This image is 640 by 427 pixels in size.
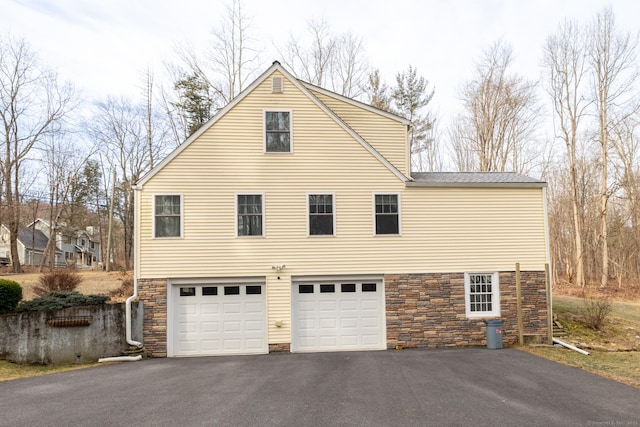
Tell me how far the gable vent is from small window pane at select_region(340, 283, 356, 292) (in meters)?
6.56

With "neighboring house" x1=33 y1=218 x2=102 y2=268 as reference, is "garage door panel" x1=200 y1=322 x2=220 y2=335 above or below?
below

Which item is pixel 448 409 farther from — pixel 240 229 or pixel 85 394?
pixel 240 229

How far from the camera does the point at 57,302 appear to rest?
1334 centimetres

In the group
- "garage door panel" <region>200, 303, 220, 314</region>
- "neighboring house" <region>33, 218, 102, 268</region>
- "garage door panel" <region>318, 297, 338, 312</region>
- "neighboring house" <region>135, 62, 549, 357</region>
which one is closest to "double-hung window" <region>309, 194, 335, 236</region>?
"neighboring house" <region>135, 62, 549, 357</region>

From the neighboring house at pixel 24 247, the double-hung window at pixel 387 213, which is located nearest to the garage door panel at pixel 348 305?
the double-hung window at pixel 387 213

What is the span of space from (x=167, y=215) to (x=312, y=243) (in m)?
4.56

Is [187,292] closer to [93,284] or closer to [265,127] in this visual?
[265,127]

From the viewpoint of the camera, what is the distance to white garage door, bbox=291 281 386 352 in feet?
46.4

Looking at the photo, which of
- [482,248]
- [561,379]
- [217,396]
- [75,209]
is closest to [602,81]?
[482,248]

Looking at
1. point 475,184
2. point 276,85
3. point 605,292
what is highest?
point 276,85

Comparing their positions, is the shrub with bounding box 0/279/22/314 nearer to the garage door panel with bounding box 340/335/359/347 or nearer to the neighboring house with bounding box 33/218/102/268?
the garage door panel with bounding box 340/335/359/347

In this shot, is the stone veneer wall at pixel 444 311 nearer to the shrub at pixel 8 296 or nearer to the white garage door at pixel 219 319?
the white garage door at pixel 219 319

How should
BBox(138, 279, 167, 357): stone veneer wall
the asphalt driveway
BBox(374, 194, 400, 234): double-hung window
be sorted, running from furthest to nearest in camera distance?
BBox(374, 194, 400, 234): double-hung window < BBox(138, 279, 167, 357): stone veneer wall < the asphalt driveway

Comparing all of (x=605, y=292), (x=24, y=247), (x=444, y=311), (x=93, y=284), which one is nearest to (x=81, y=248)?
(x=24, y=247)
